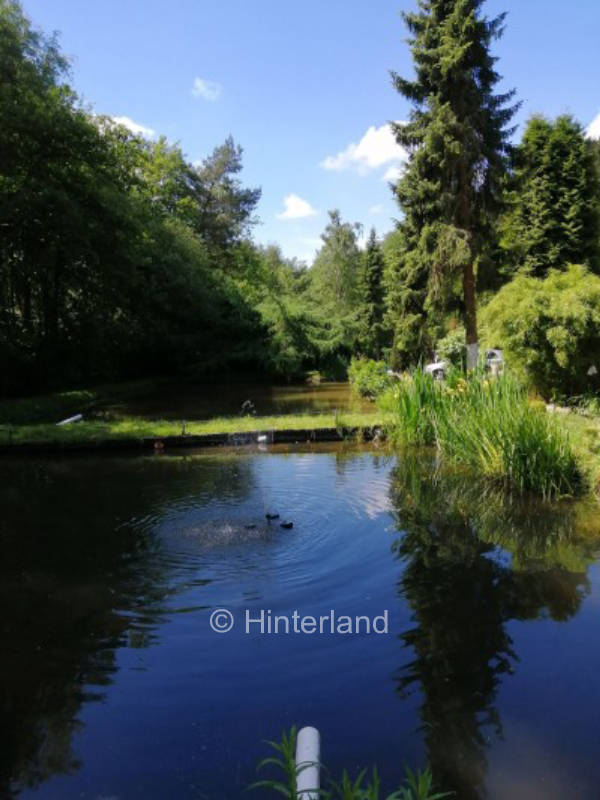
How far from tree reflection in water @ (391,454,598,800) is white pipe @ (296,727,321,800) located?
721 mm

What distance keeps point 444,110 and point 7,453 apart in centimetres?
1331

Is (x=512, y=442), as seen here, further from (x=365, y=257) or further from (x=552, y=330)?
(x=365, y=257)

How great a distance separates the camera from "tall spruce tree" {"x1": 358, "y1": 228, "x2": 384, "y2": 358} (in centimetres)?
A: 3166

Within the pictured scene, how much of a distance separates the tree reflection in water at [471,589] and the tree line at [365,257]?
17.3 feet

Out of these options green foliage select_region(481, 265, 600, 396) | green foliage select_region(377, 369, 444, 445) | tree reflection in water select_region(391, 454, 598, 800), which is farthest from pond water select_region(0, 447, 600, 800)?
green foliage select_region(481, 265, 600, 396)

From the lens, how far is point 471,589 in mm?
4855

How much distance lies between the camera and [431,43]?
16.0m

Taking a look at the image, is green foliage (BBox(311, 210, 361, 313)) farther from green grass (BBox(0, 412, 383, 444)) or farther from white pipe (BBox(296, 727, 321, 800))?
white pipe (BBox(296, 727, 321, 800))

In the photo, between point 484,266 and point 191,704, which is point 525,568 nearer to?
point 191,704

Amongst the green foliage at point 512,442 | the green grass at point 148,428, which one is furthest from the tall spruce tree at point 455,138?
the green foliage at point 512,442

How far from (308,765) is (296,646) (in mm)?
1839

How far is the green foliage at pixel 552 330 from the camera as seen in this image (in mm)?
10875

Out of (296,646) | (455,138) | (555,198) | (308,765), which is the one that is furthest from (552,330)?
(308,765)

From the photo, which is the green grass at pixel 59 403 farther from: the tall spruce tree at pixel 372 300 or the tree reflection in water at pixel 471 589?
the tall spruce tree at pixel 372 300
